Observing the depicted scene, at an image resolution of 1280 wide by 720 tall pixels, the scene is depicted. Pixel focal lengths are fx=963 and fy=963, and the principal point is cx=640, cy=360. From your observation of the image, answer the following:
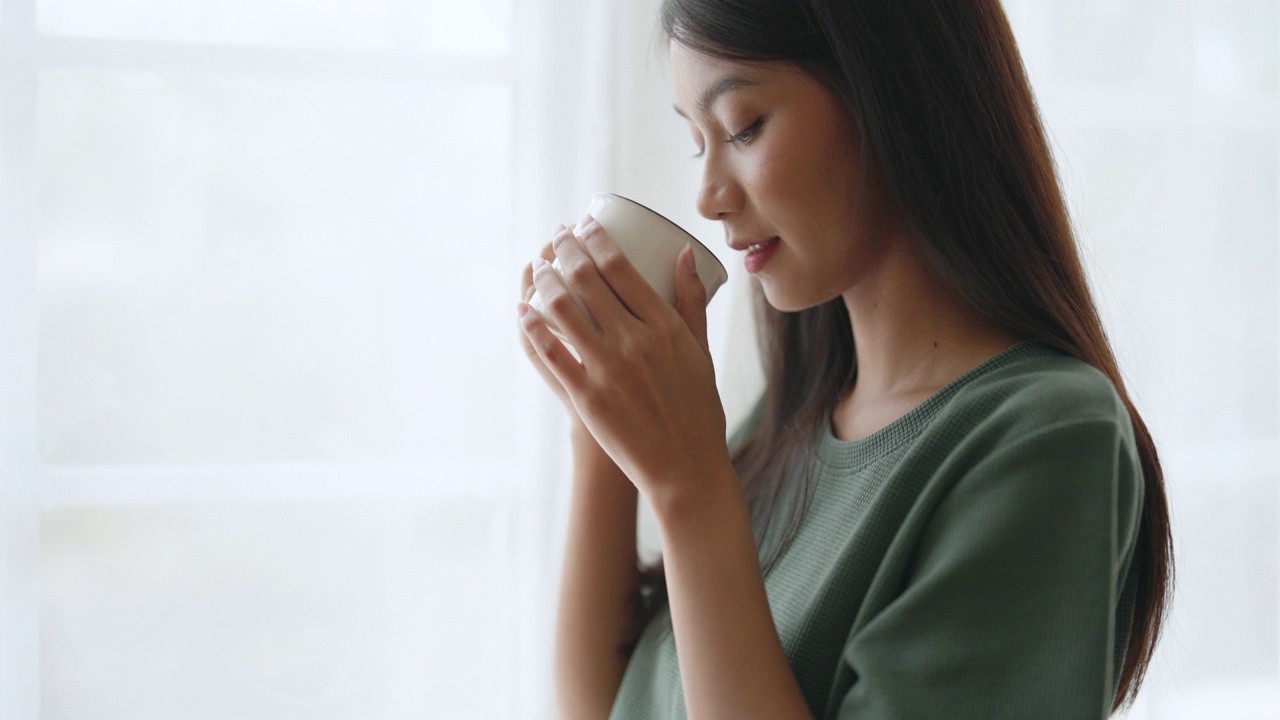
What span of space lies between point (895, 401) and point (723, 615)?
0.25 metres

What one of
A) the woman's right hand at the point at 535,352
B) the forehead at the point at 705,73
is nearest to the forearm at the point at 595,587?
the woman's right hand at the point at 535,352

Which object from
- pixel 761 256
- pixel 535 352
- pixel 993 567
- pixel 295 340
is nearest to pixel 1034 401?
pixel 993 567

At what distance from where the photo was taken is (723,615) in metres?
0.62

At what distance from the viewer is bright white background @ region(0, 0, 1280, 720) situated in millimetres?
999

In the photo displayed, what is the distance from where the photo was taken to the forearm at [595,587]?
35.7 inches

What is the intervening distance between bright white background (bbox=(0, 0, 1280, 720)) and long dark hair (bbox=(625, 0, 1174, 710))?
0.43 meters

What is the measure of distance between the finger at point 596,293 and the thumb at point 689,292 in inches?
2.1

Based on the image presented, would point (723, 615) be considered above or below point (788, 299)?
below

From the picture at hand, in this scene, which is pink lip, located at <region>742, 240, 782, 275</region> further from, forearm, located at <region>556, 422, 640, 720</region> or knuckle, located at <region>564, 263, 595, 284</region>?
forearm, located at <region>556, 422, 640, 720</region>

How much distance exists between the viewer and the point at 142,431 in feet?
3.38

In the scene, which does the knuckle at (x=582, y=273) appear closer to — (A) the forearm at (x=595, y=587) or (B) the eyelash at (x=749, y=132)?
(B) the eyelash at (x=749, y=132)

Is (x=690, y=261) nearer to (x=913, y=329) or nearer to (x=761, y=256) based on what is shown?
(x=761, y=256)

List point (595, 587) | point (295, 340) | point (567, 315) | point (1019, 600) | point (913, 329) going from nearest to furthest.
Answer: point (1019, 600) → point (567, 315) → point (913, 329) → point (595, 587) → point (295, 340)

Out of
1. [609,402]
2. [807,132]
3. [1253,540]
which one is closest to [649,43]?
[807,132]
